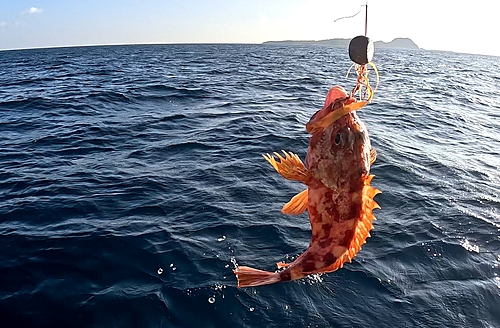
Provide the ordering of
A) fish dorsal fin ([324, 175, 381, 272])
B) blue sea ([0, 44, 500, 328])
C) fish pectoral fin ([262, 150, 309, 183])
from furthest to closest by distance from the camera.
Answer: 1. blue sea ([0, 44, 500, 328])
2. fish dorsal fin ([324, 175, 381, 272])
3. fish pectoral fin ([262, 150, 309, 183])

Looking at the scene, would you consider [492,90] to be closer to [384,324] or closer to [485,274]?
[485,274]

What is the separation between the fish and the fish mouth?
0.02 metres

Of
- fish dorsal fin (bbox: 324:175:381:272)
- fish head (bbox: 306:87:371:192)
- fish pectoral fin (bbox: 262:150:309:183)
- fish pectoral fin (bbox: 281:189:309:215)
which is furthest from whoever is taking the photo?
fish pectoral fin (bbox: 281:189:309:215)

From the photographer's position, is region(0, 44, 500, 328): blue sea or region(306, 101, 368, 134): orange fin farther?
region(0, 44, 500, 328): blue sea

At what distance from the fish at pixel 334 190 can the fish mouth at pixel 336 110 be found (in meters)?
0.02

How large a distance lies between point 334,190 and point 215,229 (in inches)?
189

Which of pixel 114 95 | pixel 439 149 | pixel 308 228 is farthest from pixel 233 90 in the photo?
pixel 308 228

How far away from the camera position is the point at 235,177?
11.2 metres

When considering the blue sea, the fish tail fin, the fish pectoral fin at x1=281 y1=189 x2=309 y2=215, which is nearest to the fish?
the fish tail fin

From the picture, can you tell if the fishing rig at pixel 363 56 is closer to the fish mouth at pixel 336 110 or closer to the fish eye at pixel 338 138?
the fish mouth at pixel 336 110

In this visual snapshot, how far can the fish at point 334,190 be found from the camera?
3.91 m

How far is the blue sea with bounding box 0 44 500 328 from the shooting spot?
6.45 meters

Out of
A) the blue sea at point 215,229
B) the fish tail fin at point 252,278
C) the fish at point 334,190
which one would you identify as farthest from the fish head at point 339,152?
the blue sea at point 215,229

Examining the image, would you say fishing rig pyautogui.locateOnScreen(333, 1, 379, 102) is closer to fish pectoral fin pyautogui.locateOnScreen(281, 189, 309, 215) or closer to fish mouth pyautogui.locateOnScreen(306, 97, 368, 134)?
fish mouth pyautogui.locateOnScreen(306, 97, 368, 134)
